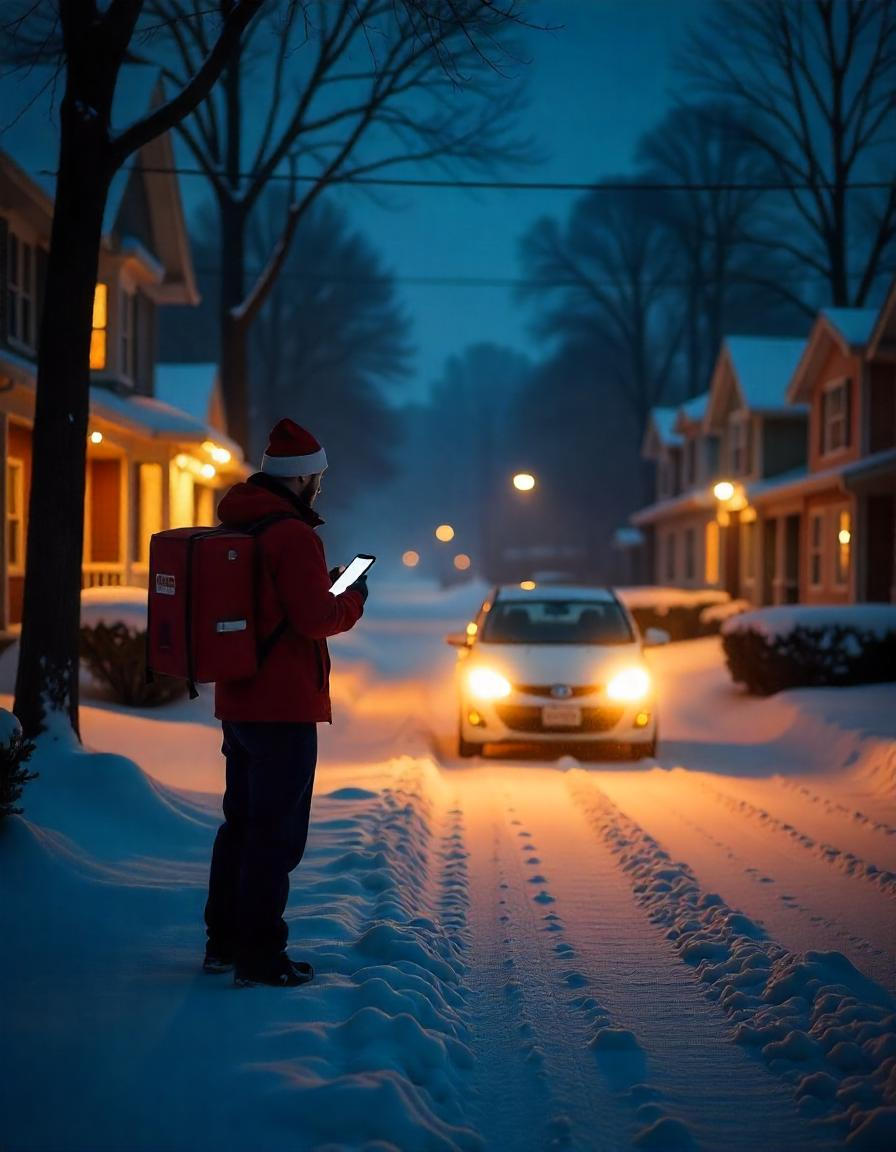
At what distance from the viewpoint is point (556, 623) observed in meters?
12.9

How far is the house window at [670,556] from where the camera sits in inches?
1702

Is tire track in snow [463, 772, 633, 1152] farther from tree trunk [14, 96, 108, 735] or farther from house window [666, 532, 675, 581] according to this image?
house window [666, 532, 675, 581]

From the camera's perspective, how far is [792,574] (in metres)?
31.1

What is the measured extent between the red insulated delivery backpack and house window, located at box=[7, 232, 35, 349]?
14.3 metres

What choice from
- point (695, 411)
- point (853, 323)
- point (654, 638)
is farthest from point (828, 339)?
point (654, 638)

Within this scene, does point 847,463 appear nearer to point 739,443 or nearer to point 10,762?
point 739,443

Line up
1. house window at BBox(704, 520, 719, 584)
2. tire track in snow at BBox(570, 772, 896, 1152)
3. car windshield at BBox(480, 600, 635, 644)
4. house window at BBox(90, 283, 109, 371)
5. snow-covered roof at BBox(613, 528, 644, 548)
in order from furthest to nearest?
snow-covered roof at BBox(613, 528, 644, 548) → house window at BBox(704, 520, 719, 584) → house window at BBox(90, 283, 109, 371) → car windshield at BBox(480, 600, 635, 644) → tire track in snow at BBox(570, 772, 896, 1152)

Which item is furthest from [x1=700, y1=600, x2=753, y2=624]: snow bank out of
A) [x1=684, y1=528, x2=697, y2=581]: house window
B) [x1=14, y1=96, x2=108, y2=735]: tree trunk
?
[x1=14, y1=96, x2=108, y2=735]: tree trunk

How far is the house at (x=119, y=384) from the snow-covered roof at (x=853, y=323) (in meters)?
13.1

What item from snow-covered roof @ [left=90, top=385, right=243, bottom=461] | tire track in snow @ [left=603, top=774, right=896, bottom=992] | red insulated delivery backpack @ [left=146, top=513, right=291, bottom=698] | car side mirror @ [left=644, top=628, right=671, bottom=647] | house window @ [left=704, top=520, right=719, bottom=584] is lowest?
tire track in snow @ [left=603, top=774, right=896, bottom=992]

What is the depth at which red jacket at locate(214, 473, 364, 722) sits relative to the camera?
13.9 ft

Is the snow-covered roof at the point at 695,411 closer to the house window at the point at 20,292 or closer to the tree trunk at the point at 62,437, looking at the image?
the house window at the point at 20,292

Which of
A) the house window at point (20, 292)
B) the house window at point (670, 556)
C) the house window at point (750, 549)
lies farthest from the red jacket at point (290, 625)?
the house window at point (670, 556)

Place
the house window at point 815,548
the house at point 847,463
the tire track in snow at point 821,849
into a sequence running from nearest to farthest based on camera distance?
the tire track in snow at point 821,849 < the house at point 847,463 < the house window at point 815,548
